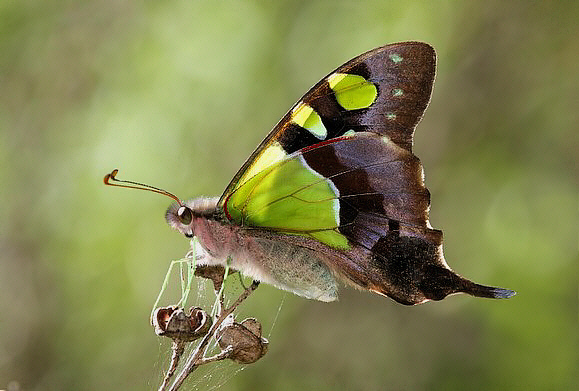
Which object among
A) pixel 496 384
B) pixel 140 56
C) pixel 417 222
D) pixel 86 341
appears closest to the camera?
pixel 417 222

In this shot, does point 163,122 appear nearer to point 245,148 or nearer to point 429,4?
point 245,148

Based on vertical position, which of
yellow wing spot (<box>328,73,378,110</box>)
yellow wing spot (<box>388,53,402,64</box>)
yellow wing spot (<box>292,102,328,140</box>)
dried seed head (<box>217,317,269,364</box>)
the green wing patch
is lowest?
dried seed head (<box>217,317,269,364</box>)

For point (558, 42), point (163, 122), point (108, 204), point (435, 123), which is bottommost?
point (108, 204)

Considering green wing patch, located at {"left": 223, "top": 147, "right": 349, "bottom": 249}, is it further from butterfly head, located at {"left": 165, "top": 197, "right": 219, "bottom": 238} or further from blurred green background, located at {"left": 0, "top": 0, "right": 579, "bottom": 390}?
blurred green background, located at {"left": 0, "top": 0, "right": 579, "bottom": 390}

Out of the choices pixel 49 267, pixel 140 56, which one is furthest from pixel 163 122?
pixel 49 267

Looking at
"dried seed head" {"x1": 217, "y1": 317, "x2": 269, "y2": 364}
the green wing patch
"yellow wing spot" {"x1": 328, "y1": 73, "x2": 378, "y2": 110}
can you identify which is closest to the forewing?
the green wing patch

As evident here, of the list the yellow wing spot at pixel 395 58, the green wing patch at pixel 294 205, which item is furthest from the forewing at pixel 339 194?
the yellow wing spot at pixel 395 58

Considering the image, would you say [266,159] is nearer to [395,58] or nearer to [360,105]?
[360,105]
